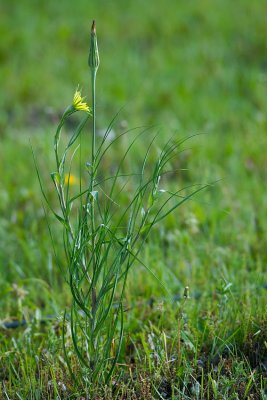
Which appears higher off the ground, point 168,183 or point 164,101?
point 164,101

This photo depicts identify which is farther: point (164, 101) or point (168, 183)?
point (164, 101)

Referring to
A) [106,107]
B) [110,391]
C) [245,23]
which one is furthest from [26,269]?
[245,23]

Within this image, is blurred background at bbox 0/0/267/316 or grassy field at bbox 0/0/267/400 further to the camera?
blurred background at bbox 0/0/267/316

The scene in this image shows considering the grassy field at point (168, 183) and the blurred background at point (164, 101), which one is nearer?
the grassy field at point (168, 183)

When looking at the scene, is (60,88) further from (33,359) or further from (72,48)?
(33,359)

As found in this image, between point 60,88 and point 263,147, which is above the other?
point 60,88
